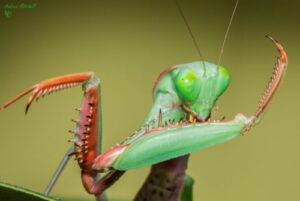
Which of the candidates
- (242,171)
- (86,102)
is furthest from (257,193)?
(86,102)

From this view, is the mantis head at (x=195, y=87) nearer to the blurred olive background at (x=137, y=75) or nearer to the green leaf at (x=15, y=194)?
the green leaf at (x=15, y=194)

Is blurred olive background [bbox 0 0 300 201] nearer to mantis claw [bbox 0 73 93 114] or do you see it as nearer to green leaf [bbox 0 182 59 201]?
mantis claw [bbox 0 73 93 114]

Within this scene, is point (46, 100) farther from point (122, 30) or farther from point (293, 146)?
point (293, 146)

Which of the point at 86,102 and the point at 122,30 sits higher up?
the point at 122,30

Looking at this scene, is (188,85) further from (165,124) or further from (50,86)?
(50,86)

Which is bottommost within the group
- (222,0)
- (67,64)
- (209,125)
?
(209,125)

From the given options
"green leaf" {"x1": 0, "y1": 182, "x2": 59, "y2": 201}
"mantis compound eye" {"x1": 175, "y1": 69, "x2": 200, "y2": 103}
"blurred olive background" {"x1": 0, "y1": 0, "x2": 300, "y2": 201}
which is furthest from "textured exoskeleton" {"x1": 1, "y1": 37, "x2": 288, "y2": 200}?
"blurred olive background" {"x1": 0, "y1": 0, "x2": 300, "y2": 201}

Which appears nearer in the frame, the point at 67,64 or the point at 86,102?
the point at 86,102
